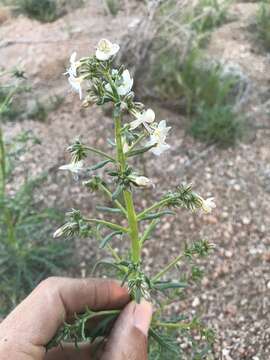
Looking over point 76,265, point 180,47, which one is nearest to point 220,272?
point 76,265

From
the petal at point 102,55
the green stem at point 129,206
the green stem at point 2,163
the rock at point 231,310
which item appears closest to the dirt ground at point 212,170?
the rock at point 231,310

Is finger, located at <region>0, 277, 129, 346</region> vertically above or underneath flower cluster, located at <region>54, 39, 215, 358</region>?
underneath

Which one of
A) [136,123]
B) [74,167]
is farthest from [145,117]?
[74,167]

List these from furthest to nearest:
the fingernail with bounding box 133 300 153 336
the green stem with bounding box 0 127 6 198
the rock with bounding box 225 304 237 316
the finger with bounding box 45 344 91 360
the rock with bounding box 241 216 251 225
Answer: the rock with bounding box 241 216 251 225 → the rock with bounding box 225 304 237 316 → the green stem with bounding box 0 127 6 198 → the finger with bounding box 45 344 91 360 → the fingernail with bounding box 133 300 153 336

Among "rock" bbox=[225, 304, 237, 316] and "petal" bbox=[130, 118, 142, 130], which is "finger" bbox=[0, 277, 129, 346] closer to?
"petal" bbox=[130, 118, 142, 130]

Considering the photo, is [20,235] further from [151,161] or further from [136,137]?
[136,137]

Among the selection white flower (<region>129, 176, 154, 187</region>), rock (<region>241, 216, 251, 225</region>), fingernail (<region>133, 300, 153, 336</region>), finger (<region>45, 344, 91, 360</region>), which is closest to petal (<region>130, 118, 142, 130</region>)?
white flower (<region>129, 176, 154, 187</region>)

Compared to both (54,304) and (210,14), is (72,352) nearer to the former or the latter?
(54,304)
